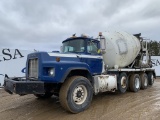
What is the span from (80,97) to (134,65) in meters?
6.30

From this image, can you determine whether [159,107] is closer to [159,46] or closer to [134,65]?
[134,65]

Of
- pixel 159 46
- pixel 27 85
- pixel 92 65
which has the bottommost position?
pixel 27 85

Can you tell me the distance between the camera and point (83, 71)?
25.8 feet

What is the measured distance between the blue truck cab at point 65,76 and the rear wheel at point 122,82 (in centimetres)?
236

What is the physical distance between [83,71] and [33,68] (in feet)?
5.88

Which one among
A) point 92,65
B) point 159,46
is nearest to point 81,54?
point 92,65

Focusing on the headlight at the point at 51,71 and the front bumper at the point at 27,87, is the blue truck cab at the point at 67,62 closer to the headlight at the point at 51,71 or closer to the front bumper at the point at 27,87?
the headlight at the point at 51,71

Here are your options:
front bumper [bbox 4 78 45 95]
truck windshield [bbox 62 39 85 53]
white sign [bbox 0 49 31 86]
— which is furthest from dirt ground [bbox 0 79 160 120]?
white sign [bbox 0 49 31 86]

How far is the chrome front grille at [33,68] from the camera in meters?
7.32

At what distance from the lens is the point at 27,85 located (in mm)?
6438

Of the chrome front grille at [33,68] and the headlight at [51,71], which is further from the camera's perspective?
the chrome front grille at [33,68]

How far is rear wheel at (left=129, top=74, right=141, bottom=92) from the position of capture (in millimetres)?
11352

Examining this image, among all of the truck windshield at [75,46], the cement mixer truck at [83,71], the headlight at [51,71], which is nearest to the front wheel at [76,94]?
the cement mixer truck at [83,71]

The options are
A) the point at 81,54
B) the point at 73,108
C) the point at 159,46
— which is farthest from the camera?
the point at 159,46
